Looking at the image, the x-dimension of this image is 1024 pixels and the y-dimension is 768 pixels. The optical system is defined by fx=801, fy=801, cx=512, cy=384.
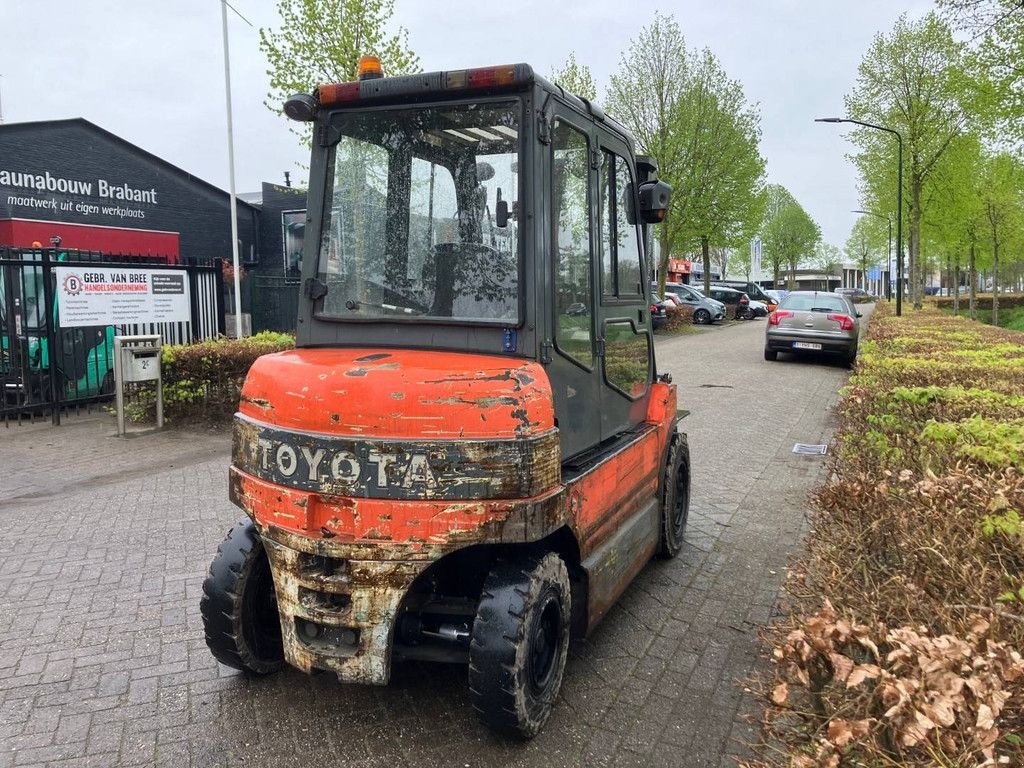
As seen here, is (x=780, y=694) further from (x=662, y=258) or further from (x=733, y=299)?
(x=733, y=299)

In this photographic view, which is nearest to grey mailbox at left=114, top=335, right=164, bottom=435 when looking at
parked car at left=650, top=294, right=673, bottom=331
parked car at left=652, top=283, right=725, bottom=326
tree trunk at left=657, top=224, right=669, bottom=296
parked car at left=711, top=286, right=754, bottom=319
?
parked car at left=650, top=294, right=673, bottom=331

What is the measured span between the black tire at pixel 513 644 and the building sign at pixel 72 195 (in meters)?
20.1

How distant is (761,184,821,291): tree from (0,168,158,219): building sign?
194ft

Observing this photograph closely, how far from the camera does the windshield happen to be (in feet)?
10.9

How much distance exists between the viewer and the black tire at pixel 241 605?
3.38 metres


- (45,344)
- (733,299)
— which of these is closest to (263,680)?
(45,344)

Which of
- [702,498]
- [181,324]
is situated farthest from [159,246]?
[702,498]

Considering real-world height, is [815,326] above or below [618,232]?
below

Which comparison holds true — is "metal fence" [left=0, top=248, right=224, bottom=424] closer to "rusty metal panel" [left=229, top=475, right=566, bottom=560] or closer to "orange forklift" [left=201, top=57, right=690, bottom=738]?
"orange forklift" [left=201, top=57, right=690, bottom=738]

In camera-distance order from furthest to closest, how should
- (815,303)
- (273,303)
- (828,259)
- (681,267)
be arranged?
1. (828,259)
2. (681,267)
3. (815,303)
4. (273,303)

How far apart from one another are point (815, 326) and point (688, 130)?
12648 millimetres

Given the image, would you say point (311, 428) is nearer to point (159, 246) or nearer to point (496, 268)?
point (496, 268)

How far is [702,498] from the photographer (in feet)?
22.8

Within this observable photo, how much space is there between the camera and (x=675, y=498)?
209 inches
